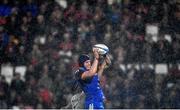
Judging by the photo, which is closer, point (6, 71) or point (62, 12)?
point (6, 71)

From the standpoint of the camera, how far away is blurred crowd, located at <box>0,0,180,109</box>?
646 inches

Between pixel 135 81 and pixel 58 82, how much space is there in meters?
2.03

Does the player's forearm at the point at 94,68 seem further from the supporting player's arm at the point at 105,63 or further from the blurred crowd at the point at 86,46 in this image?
the blurred crowd at the point at 86,46

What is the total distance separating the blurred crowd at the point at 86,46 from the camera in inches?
646

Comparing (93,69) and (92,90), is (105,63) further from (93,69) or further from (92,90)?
(93,69)

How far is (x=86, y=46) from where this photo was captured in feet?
57.6

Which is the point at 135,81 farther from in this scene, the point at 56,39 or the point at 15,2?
the point at 15,2

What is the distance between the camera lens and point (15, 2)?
63.7 ft

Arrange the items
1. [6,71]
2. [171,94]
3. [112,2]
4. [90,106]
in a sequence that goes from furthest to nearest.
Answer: [112,2] < [6,71] < [171,94] < [90,106]

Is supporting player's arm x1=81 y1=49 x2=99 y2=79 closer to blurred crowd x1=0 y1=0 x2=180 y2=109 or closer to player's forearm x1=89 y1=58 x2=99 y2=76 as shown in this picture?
player's forearm x1=89 y1=58 x2=99 y2=76

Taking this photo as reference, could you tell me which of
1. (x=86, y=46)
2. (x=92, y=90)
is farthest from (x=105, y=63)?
(x=86, y=46)

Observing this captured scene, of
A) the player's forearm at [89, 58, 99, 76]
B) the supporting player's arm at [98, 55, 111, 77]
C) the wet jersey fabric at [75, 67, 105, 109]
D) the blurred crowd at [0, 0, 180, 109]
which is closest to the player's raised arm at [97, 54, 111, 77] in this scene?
the supporting player's arm at [98, 55, 111, 77]

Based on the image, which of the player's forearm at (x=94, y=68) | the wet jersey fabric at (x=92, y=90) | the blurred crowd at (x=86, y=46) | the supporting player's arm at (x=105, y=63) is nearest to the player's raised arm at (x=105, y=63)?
the supporting player's arm at (x=105, y=63)

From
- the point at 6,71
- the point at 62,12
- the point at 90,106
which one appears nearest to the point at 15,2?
the point at 62,12
